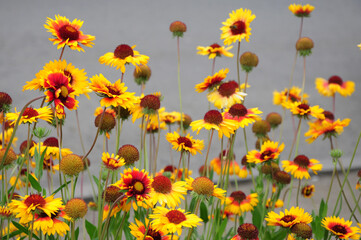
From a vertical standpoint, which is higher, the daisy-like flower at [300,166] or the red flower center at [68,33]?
the red flower center at [68,33]

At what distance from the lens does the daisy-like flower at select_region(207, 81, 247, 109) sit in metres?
0.78

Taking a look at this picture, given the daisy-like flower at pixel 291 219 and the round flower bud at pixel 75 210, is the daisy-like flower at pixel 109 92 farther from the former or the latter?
the daisy-like flower at pixel 291 219

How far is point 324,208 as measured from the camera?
0.91m

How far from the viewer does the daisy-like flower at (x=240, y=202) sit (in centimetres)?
95

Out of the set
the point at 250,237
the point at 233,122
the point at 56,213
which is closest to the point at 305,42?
the point at 233,122

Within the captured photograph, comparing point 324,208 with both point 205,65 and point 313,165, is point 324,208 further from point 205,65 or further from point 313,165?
point 205,65

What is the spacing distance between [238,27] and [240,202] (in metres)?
0.38

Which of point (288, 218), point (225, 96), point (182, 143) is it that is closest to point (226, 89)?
point (225, 96)

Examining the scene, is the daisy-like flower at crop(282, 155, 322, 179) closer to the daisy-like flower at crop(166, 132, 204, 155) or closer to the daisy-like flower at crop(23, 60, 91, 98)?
the daisy-like flower at crop(166, 132, 204, 155)

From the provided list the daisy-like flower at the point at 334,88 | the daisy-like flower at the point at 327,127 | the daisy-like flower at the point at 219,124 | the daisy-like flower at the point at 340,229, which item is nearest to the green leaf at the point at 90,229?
the daisy-like flower at the point at 219,124

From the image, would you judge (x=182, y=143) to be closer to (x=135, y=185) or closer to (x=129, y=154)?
(x=129, y=154)

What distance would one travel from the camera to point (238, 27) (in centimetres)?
83

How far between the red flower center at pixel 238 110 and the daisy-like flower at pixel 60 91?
305mm

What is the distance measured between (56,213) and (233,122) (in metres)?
0.30
